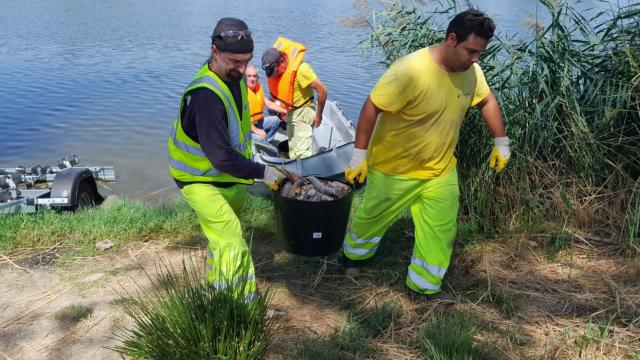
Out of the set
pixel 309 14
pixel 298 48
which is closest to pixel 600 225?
pixel 298 48

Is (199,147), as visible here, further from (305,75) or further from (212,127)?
(305,75)

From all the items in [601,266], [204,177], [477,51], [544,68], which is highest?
[477,51]

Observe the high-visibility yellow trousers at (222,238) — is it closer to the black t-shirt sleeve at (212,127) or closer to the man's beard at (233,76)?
the black t-shirt sleeve at (212,127)

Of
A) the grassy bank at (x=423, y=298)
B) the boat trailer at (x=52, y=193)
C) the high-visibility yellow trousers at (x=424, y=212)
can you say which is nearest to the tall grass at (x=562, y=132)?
the grassy bank at (x=423, y=298)

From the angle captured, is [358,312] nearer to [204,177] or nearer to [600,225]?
[204,177]

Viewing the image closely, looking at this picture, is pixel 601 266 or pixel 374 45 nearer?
pixel 601 266

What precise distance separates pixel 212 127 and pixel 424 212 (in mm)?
1526

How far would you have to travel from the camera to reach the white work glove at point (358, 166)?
362cm

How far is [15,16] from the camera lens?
759 inches

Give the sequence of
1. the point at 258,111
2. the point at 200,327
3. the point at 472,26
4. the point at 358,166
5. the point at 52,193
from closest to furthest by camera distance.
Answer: the point at 200,327, the point at 472,26, the point at 358,166, the point at 52,193, the point at 258,111

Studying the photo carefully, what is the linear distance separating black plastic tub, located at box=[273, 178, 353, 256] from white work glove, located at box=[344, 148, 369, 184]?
0.78ft

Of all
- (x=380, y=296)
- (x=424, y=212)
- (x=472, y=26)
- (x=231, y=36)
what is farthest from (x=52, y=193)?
(x=472, y=26)

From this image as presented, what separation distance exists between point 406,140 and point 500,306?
1268 mm

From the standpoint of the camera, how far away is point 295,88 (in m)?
6.77
